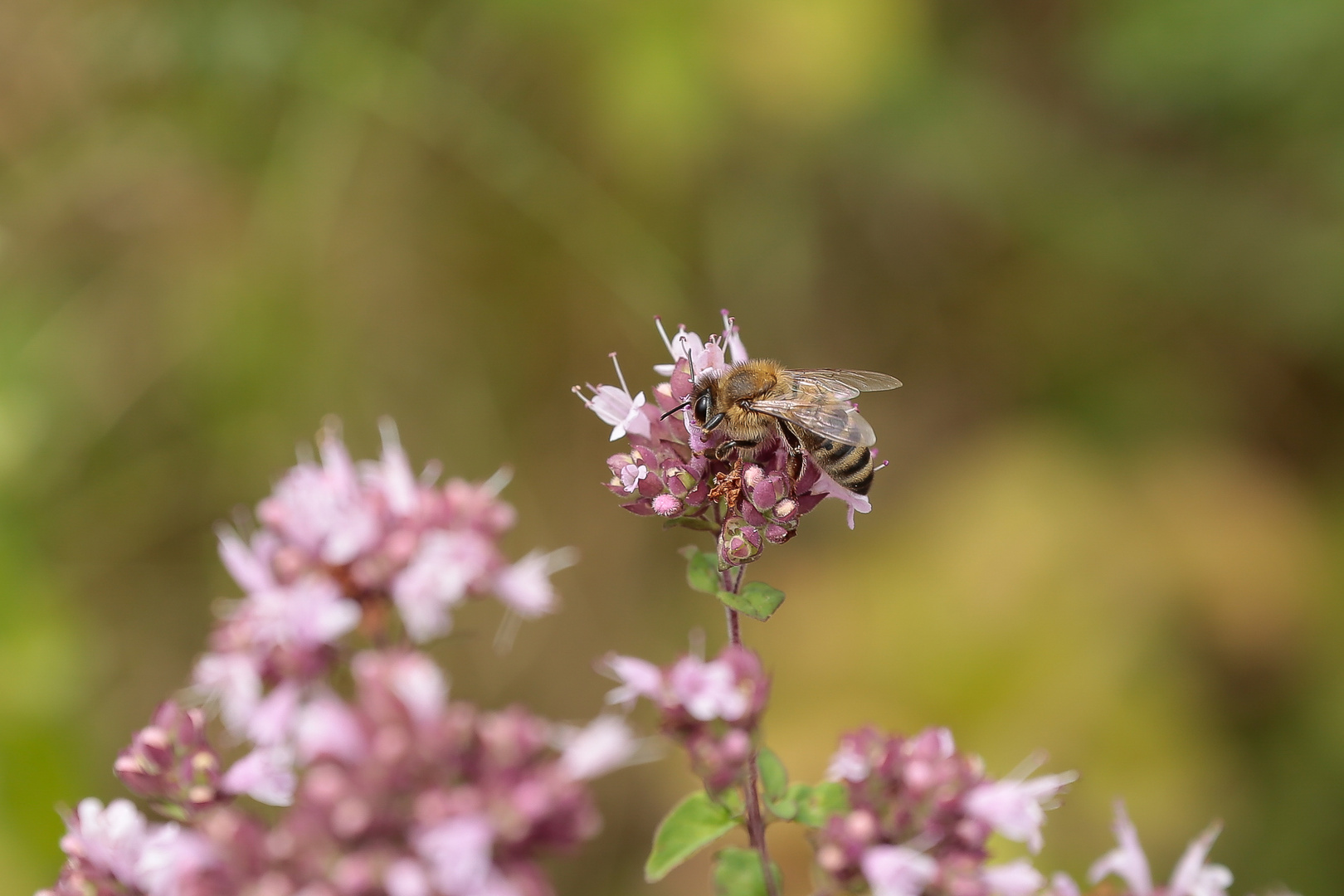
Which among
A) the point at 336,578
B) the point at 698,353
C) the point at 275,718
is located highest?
the point at 698,353

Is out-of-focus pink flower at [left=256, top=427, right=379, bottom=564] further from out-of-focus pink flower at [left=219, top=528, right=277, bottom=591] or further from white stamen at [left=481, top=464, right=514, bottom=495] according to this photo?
white stamen at [left=481, top=464, right=514, bottom=495]

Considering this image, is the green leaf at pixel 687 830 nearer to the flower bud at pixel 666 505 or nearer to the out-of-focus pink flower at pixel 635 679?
the out-of-focus pink flower at pixel 635 679

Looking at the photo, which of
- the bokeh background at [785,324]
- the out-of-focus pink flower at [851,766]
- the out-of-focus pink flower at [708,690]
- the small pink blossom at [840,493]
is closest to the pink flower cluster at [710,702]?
the out-of-focus pink flower at [708,690]

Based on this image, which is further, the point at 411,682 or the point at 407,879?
the point at 411,682

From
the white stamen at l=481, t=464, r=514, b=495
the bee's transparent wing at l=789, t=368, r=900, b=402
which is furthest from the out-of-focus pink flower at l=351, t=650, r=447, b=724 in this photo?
the bee's transparent wing at l=789, t=368, r=900, b=402

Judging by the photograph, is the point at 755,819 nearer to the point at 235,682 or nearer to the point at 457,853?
the point at 457,853

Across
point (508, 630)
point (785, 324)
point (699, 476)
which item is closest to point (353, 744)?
point (699, 476)
